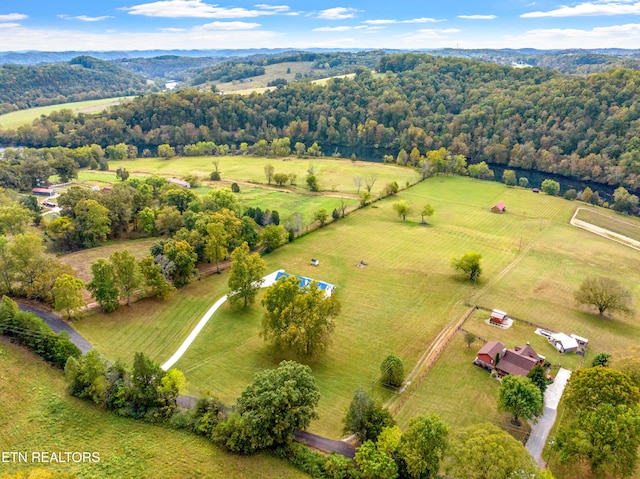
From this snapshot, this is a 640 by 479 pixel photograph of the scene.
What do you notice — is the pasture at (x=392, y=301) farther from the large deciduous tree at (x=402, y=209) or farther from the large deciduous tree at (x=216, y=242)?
the large deciduous tree at (x=216, y=242)

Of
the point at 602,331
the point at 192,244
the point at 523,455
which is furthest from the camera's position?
the point at 192,244

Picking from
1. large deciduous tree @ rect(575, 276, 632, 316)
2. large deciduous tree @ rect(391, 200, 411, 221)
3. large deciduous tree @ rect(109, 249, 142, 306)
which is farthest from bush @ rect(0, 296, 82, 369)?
large deciduous tree @ rect(391, 200, 411, 221)

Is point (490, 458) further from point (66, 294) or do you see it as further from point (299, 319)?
point (66, 294)

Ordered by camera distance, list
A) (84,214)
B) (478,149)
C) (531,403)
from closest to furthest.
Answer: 1. (531,403)
2. (84,214)
3. (478,149)

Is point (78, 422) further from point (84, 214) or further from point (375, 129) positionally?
point (375, 129)

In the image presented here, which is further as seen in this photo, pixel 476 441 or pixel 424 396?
pixel 424 396

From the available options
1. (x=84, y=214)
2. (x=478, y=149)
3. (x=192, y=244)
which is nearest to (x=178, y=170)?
(x=84, y=214)

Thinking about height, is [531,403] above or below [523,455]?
below

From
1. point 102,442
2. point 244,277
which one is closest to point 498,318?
point 244,277
